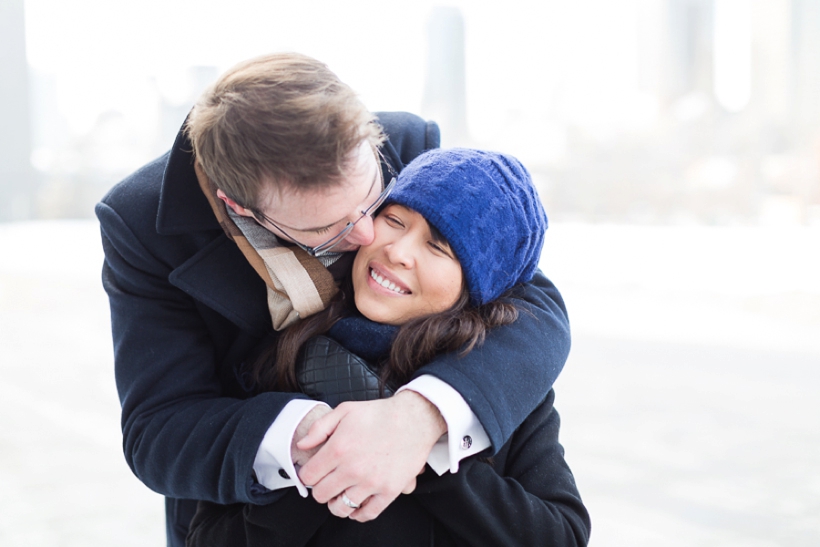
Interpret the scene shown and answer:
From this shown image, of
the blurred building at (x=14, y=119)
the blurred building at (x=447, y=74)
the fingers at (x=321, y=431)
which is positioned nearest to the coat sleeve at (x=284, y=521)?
the fingers at (x=321, y=431)

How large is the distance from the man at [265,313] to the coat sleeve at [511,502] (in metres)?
0.05

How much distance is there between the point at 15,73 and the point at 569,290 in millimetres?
4275

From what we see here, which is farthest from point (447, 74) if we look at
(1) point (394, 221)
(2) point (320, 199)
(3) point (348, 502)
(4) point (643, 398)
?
(3) point (348, 502)

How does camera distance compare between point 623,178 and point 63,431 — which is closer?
point 63,431

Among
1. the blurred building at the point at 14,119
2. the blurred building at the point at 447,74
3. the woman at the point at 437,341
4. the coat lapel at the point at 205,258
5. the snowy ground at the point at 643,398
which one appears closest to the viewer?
the woman at the point at 437,341

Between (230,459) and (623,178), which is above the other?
(230,459)

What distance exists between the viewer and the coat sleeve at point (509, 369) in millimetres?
1123

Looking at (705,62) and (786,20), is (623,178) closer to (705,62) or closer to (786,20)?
(705,62)

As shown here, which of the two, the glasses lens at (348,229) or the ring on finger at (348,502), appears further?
the glasses lens at (348,229)

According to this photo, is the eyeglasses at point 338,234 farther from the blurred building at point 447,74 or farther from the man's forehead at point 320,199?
the blurred building at point 447,74

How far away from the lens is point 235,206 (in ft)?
3.95

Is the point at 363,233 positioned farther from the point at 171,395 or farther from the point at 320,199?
the point at 171,395

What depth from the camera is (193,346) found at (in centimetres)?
129

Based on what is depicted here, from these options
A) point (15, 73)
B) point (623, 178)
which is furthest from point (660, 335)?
point (15, 73)
